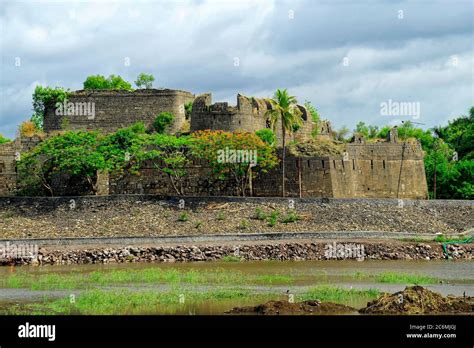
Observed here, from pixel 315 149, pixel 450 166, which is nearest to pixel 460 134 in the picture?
pixel 450 166

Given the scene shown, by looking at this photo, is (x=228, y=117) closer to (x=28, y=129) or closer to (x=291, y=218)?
(x=291, y=218)

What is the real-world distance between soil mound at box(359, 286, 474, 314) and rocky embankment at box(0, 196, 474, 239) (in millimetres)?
22097

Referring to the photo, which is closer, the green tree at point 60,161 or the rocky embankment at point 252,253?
the rocky embankment at point 252,253

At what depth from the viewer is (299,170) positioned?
56.4 meters

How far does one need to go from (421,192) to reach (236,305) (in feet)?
106

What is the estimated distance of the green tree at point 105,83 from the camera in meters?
76.0

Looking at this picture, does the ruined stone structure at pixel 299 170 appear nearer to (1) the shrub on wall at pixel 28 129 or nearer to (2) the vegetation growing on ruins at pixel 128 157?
(2) the vegetation growing on ruins at pixel 128 157

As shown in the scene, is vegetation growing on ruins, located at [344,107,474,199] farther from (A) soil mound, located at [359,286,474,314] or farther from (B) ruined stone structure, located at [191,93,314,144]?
(A) soil mound, located at [359,286,474,314]

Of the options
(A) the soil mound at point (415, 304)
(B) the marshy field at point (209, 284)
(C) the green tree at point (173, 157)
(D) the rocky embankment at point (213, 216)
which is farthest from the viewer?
(C) the green tree at point (173, 157)

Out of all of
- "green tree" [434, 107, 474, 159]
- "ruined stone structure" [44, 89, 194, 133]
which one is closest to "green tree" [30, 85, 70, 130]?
"ruined stone structure" [44, 89, 194, 133]

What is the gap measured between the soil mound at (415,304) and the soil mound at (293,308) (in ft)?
2.23

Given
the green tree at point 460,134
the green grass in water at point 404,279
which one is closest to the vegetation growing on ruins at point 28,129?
the green tree at point 460,134

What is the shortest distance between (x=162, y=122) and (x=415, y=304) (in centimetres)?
4219

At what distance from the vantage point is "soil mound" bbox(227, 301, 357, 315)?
27.3 m
